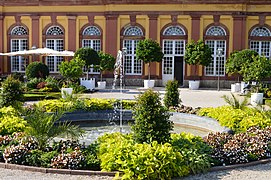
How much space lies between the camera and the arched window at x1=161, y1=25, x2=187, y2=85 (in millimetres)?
31297

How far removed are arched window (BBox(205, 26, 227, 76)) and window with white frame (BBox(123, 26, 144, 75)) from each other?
4.75m

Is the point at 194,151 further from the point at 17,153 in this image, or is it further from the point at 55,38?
the point at 55,38

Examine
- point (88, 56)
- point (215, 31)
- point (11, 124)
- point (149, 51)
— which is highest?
point (215, 31)

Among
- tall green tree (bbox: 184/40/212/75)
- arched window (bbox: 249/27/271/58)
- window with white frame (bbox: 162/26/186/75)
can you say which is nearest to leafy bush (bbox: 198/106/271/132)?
tall green tree (bbox: 184/40/212/75)

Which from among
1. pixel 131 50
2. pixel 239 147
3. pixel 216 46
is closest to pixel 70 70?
pixel 131 50

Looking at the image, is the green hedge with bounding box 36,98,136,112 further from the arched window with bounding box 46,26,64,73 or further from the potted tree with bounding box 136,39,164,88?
the arched window with bounding box 46,26,64,73

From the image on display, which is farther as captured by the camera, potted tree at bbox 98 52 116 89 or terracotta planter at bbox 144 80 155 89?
terracotta planter at bbox 144 80 155 89

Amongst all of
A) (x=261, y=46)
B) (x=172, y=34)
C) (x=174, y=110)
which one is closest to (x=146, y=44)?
(x=172, y=34)

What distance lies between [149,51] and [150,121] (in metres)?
20.5

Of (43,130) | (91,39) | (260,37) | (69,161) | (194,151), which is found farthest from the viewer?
(91,39)

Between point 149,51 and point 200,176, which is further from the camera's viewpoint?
point 149,51

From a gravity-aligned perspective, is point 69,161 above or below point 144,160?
below

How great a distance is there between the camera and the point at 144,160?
24.5ft

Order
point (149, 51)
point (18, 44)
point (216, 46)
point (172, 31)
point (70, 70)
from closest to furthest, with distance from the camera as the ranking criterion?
1. point (70, 70)
2. point (149, 51)
3. point (216, 46)
4. point (172, 31)
5. point (18, 44)
